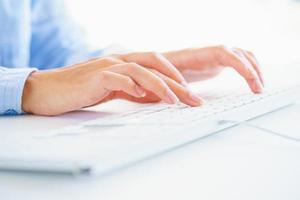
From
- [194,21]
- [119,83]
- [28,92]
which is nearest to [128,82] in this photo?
[119,83]

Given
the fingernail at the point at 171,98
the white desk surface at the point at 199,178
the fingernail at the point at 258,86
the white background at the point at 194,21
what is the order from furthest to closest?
the white background at the point at 194,21, the fingernail at the point at 258,86, the fingernail at the point at 171,98, the white desk surface at the point at 199,178

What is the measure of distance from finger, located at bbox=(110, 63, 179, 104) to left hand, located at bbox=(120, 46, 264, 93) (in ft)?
0.26

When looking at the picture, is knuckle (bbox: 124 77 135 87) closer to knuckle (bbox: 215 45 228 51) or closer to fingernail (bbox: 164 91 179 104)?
fingernail (bbox: 164 91 179 104)

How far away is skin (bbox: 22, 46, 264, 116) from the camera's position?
27.2 inches

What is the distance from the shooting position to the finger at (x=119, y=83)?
2.25 ft

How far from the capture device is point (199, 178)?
458 mm

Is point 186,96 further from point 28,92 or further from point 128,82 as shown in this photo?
point 28,92

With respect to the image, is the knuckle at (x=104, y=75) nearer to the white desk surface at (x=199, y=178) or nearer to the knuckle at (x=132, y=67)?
the knuckle at (x=132, y=67)

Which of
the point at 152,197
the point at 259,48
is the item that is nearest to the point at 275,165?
the point at 152,197

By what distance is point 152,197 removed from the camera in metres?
0.41

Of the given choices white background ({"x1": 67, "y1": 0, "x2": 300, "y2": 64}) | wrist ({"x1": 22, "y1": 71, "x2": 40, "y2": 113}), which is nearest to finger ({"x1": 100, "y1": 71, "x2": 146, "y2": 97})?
wrist ({"x1": 22, "y1": 71, "x2": 40, "y2": 113})

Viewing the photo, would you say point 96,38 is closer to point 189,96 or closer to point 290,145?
point 189,96

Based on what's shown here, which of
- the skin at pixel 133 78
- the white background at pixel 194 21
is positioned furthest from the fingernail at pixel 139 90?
the white background at pixel 194 21

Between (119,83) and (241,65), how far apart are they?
0.72ft
